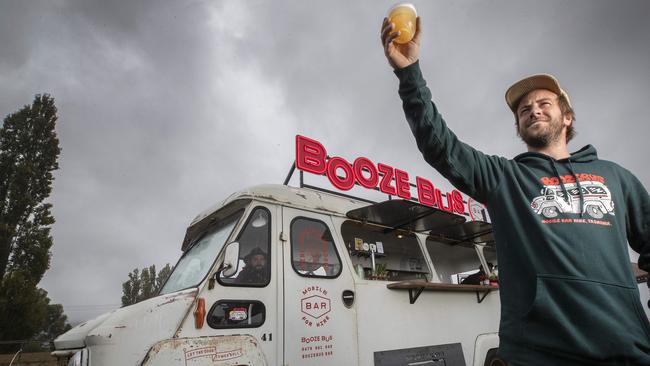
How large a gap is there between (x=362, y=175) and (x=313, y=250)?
3.89m

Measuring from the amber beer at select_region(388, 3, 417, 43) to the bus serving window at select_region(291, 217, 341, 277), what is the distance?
261 centimetres

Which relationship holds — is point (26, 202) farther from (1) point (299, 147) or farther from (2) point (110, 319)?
(2) point (110, 319)

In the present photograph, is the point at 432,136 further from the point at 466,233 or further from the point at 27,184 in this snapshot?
the point at 27,184

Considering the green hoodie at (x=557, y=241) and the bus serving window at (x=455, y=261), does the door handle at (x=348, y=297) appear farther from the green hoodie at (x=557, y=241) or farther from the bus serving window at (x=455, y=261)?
the bus serving window at (x=455, y=261)

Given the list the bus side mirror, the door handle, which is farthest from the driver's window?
the door handle

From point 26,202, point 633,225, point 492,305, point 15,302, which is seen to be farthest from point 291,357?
point 26,202

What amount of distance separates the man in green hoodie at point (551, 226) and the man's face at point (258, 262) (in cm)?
232

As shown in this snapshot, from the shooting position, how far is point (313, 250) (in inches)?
154

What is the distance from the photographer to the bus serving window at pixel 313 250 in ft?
12.3

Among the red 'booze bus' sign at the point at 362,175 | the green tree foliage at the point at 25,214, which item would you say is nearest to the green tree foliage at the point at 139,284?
the green tree foliage at the point at 25,214

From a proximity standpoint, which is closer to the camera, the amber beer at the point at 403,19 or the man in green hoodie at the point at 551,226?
the man in green hoodie at the point at 551,226

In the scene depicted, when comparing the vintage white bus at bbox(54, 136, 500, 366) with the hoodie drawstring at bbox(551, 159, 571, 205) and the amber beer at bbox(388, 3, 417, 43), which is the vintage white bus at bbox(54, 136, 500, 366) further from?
the hoodie drawstring at bbox(551, 159, 571, 205)

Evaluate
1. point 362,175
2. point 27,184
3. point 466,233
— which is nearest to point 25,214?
point 27,184

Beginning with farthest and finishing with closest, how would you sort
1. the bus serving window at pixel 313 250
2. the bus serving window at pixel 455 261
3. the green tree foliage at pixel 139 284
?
the green tree foliage at pixel 139 284 → the bus serving window at pixel 455 261 → the bus serving window at pixel 313 250
